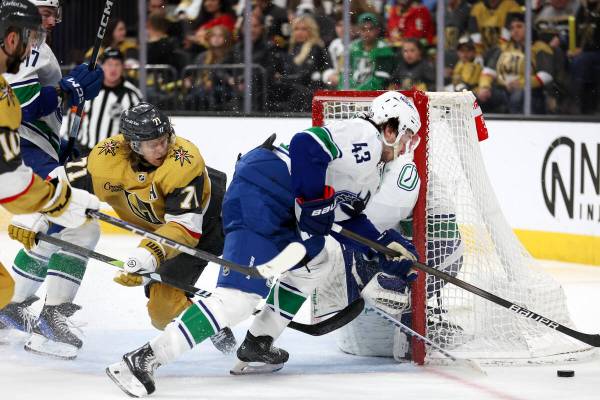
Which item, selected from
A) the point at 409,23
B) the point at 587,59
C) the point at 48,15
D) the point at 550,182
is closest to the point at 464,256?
the point at 48,15

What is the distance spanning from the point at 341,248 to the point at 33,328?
111 cm

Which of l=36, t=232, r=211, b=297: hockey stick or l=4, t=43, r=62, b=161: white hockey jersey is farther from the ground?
l=4, t=43, r=62, b=161: white hockey jersey

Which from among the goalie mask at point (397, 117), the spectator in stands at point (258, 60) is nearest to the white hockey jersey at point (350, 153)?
the goalie mask at point (397, 117)

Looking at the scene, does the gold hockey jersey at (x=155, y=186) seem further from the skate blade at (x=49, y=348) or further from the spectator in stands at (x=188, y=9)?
the spectator in stands at (x=188, y=9)

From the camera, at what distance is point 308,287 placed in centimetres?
395

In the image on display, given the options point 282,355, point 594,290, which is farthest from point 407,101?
point 594,290

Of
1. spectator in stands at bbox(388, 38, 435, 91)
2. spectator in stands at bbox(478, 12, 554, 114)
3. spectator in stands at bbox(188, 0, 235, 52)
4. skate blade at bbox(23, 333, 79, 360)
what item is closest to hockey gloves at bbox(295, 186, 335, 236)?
skate blade at bbox(23, 333, 79, 360)

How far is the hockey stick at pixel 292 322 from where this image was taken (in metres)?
4.00

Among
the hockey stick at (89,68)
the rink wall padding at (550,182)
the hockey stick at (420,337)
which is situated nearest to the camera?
the hockey stick at (420,337)

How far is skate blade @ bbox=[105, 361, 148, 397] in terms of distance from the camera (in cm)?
353

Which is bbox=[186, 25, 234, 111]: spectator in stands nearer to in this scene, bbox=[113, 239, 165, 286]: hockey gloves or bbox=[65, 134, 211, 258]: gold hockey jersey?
bbox=[65, 134, 211, 258]: gold hockey jersey

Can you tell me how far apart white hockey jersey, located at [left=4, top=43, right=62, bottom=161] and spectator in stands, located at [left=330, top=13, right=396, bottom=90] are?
288 centimetres

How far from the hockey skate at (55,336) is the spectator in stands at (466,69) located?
3.60 metres

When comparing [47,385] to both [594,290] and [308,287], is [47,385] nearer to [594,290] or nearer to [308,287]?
[308,287]
